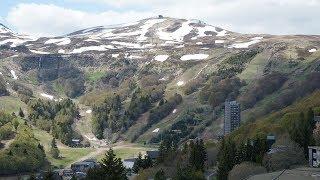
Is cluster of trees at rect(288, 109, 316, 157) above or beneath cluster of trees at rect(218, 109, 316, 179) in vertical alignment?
above

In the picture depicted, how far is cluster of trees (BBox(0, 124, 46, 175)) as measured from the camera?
166 metres

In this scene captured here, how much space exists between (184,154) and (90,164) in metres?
52.7

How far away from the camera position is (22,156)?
173 m

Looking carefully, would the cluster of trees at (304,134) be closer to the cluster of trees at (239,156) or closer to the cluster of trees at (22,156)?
the cluster of trees at (239,156)

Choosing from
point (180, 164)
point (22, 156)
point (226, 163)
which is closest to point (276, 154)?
point (226, 163)

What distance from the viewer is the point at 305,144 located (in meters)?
97.2

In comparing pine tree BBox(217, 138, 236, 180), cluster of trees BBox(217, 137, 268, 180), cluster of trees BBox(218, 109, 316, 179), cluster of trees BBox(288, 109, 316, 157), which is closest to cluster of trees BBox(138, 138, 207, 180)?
pine tree BBox(217, 138, 236, 180)

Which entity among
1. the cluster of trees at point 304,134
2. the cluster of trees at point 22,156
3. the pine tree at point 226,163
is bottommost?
the cluster of trees at point 22,156

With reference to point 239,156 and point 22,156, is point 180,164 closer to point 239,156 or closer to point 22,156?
point 239,156

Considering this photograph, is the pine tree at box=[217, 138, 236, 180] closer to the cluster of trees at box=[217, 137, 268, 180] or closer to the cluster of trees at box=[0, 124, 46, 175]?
the cluster of trees at box=[217, 137, 268, 180]

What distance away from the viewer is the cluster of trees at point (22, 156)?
166 metres

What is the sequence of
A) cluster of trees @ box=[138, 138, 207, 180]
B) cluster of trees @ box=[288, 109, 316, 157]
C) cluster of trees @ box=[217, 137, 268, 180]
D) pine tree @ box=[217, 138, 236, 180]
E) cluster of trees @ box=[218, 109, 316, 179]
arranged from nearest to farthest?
1. cluster of trees @ box=[218, 109, 316, 179]
2. pine tree @ box=[217, 138, 236, 180]
3. cluster of trees @ box=[217, 137, 268, 180]
4. cluster of trees @ box=[138, 138, 207, 180]
5. cluster of trees @ box=[288, 109, 316, 157]

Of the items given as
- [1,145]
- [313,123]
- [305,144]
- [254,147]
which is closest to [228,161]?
[254,147]

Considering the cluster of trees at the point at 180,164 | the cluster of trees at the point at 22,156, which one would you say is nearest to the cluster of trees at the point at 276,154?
the cluster of trees at the point at 180,164
